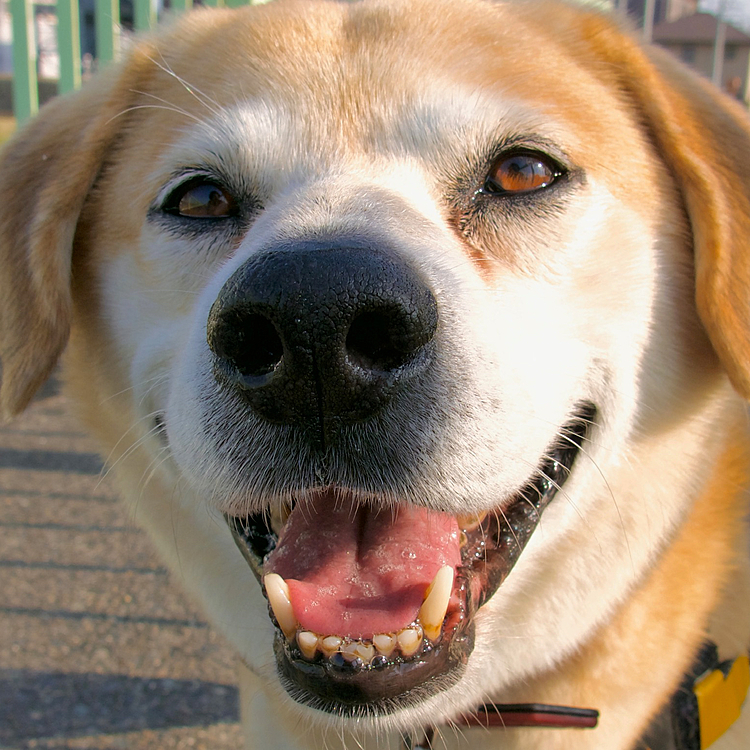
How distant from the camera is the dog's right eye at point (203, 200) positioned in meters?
1.76

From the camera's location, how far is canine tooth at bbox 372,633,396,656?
1.33 meters

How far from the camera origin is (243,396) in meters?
1.27

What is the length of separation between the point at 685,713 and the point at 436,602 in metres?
0.82

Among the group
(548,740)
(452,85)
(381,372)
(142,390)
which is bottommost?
(548,740)

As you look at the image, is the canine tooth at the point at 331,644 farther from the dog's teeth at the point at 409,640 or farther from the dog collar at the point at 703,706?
the dog collar at the point at 703,706

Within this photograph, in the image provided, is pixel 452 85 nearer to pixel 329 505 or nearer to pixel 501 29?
pixel 501 29

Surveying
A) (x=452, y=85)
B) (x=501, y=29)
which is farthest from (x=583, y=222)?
(x=501, y=29)

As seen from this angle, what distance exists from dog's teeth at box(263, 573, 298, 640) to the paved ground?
1049mm

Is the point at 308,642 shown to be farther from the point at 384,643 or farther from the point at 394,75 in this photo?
the point at 394,75

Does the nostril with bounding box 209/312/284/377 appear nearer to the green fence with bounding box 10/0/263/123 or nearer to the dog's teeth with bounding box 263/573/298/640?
the dog's teeth with bounding box 263/573/298/640

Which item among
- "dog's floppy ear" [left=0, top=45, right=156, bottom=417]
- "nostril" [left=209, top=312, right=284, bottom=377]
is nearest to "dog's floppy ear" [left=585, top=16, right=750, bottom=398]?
"nostril" [left=209, top=312, right=284, bottom=377]

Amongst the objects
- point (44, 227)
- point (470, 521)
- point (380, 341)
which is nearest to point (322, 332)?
point (380, 341)

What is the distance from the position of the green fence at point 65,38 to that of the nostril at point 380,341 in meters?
4.44

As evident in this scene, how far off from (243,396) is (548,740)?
1.05 meters
